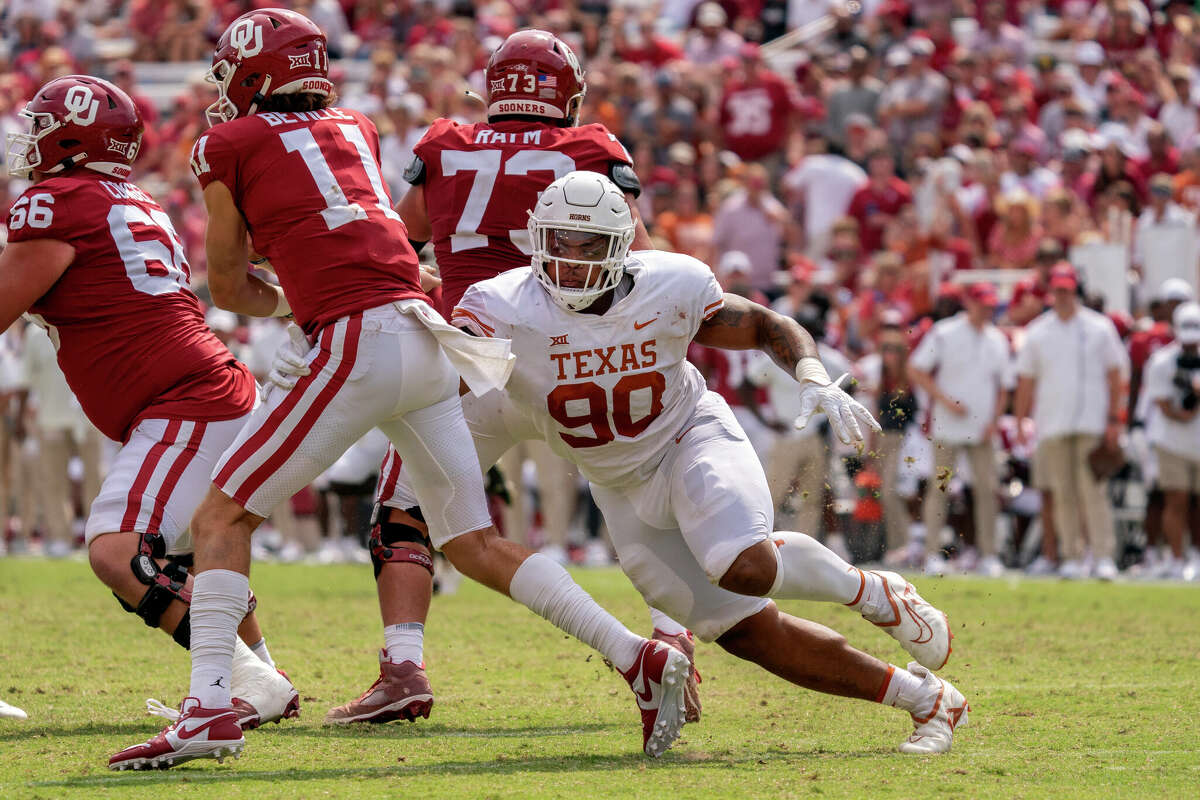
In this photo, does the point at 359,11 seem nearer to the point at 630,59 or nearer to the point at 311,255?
the point at 630,59

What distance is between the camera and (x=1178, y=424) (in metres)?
11.9

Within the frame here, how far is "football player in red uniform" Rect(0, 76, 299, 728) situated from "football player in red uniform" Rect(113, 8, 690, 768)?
49cm

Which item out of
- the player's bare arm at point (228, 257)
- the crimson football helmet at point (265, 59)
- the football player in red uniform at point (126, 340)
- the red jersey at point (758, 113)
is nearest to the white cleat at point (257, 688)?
the football player in red uniform at point (126, 340)

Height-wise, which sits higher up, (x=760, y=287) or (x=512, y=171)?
(x=512, y=171)

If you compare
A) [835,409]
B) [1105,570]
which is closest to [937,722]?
[835,409]

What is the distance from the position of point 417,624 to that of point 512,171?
1.62 meters

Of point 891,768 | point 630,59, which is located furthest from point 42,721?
point 630,59

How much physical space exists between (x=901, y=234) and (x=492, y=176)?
827 cm

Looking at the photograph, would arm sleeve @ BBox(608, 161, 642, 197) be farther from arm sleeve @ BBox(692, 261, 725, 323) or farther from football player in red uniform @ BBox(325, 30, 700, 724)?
arm sleeve @ BBox(692, 261, 725, 323)

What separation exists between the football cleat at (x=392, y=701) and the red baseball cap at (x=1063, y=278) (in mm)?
7450

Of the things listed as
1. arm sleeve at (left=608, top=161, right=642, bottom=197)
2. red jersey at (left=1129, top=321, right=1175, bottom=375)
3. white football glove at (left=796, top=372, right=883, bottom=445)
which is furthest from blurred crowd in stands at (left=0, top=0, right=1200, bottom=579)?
white football glove at (left=796, top=372, right=883, bottom=445)

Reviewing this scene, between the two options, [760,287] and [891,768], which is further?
[760,287]

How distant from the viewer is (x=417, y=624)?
6031 millimetres

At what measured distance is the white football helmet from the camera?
5121 mm
